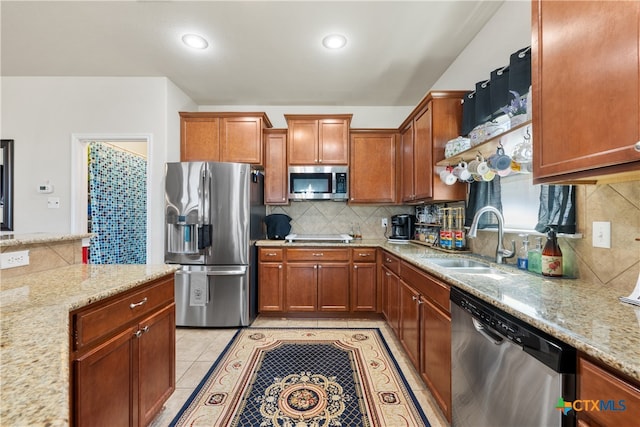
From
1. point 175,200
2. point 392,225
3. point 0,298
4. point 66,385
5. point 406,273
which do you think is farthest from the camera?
point 392,225

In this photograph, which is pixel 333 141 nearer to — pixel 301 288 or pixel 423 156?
pixel 423 156

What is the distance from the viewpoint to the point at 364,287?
2.97 meters

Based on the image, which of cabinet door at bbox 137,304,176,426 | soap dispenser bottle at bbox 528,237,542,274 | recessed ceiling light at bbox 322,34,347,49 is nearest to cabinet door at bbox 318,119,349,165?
recessed ceiling light at bbox 322,34,347,49

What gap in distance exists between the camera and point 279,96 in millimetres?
3334

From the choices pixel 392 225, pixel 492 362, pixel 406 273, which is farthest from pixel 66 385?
pixel 392 225

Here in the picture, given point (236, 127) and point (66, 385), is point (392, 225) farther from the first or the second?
point (66, 385)

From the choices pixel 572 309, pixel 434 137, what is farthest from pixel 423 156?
pixel 572 309

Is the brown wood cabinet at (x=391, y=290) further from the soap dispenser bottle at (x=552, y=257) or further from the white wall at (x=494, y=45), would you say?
the white wall at (x=494, y=45)

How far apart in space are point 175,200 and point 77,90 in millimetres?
1693

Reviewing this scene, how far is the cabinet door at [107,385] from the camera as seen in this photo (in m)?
0.96

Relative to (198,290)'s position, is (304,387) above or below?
below

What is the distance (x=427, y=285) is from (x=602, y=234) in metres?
0.86

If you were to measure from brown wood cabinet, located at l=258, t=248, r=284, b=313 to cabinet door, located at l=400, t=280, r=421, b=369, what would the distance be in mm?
1349

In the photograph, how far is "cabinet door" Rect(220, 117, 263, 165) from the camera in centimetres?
316
